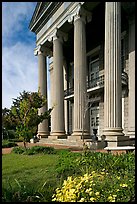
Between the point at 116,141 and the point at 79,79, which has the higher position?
the point at 79,79

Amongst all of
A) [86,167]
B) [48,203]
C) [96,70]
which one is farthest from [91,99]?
[48,203]

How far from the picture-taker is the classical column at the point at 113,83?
17359 mm

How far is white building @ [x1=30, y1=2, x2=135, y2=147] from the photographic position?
17.7 meters

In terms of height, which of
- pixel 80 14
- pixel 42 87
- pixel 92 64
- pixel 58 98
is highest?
pixel 80 14

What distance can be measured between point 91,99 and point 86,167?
75.3 ft

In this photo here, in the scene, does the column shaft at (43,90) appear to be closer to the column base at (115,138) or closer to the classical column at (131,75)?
the classical column at (131,75)

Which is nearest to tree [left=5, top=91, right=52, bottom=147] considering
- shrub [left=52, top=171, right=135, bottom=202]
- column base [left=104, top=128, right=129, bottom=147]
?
column base [left=104, top=128, right=129, bottom=147]

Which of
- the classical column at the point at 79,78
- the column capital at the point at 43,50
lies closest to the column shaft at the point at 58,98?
the classical column at the point at 79,78

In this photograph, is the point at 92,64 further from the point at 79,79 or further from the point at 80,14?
the point at 79,79

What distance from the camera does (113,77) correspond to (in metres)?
17.6

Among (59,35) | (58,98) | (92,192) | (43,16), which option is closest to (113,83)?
(58,98)

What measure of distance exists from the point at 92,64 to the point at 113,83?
44.6 feet

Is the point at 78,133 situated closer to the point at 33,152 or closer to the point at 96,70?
the point at 33,152

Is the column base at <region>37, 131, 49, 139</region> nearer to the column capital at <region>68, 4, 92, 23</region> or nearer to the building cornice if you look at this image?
the building cornice
